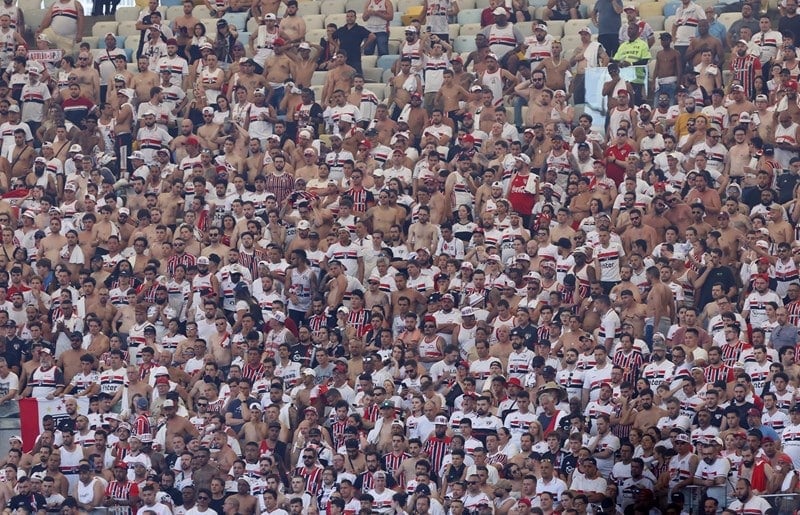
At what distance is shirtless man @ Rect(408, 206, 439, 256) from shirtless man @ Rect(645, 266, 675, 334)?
286 cm

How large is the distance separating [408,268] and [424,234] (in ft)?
2.08

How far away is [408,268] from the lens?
2352 centimetres

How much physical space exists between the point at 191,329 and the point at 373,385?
2.55 meters

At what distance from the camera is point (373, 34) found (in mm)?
28281

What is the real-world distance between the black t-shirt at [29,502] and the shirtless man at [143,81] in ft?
25.0

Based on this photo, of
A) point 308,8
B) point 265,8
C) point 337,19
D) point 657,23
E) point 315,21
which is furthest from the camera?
point 308,8

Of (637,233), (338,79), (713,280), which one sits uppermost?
(338,79)

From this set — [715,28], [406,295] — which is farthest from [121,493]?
[715,28]

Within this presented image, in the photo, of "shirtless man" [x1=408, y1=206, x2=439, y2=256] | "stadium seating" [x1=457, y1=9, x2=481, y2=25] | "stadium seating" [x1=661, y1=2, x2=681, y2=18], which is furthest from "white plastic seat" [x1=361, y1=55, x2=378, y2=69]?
"shirtless man" [x1=408, y1=206, x2=439, y2=256]

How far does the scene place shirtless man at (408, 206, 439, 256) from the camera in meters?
23.9

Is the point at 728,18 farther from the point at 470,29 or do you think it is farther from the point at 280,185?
the point at 280,185

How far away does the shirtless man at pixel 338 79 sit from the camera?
27.2 metres

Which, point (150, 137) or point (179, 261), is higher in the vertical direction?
point (150, 137)

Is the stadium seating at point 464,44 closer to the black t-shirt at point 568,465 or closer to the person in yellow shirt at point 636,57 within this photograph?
the person in yellow shirt at point 636,57
